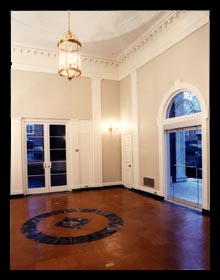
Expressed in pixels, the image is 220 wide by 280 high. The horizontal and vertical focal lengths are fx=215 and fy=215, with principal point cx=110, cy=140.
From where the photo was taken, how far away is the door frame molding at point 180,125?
16.4 feet

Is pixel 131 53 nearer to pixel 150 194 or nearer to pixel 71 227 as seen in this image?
pixel 150 194

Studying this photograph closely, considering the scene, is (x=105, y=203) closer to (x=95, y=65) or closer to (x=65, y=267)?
(x=65, y=267)

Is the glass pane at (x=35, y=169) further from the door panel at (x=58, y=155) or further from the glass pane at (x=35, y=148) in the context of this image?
the door panel at (x=58, y=155)

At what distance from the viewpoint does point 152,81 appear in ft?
22.6

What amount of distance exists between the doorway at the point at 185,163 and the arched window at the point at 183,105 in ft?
1.55

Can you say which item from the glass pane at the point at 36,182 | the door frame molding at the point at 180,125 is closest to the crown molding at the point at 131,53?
the door frame molding at the point at 180,125

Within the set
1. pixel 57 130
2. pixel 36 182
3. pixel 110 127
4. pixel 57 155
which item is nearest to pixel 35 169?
pixel 36 182

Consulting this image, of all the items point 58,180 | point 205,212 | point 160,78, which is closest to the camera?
point 205,212

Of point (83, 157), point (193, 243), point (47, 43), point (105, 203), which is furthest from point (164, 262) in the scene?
point (47, 43)

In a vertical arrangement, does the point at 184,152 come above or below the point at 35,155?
above

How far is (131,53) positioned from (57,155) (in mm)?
4692

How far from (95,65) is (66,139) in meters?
3.17

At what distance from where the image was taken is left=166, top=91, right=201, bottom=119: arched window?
5504mm

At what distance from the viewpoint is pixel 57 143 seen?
324 inches
